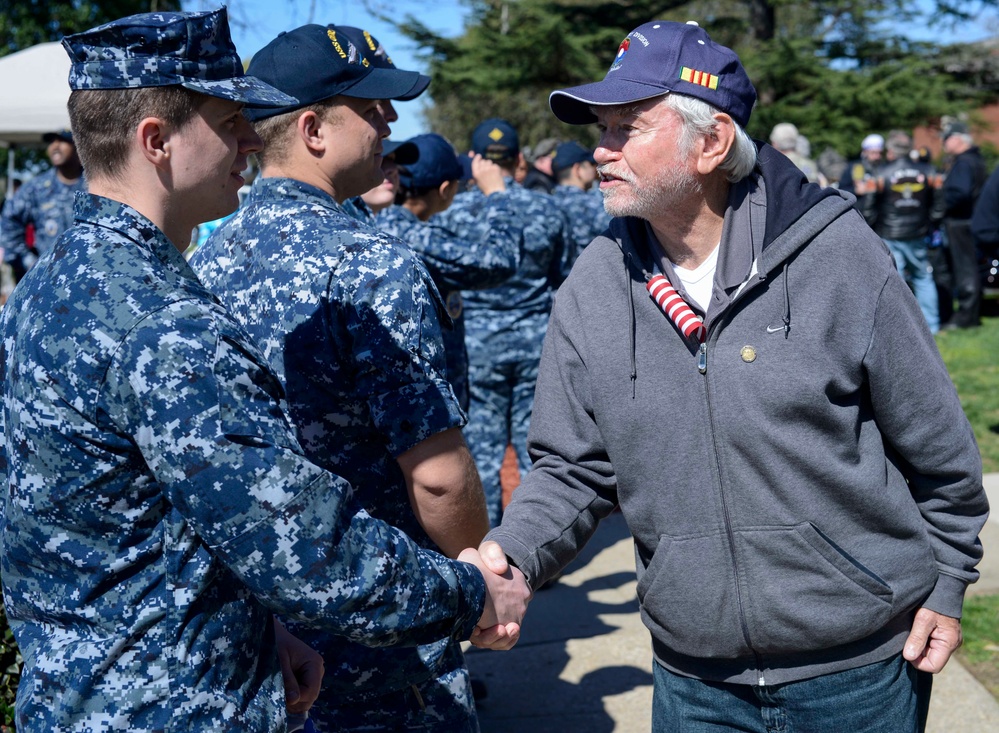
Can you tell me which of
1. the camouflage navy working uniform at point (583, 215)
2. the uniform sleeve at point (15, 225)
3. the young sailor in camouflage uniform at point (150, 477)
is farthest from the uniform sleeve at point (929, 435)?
the uniform sleeve at point (15, 225)

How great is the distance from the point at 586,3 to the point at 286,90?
21.2 metres

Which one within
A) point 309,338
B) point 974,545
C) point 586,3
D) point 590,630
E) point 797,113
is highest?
point 309,338

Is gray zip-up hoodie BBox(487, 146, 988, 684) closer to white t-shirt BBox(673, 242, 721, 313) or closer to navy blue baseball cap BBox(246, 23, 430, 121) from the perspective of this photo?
white t-shirt BBox(673, 242, 721, 313)

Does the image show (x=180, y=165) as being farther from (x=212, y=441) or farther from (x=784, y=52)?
(x=784, y=52)

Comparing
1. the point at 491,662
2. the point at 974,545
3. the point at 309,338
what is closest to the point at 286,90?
the point at 309,338

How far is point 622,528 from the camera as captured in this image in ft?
Answer: 22.2

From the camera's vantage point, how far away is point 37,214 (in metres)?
9.69

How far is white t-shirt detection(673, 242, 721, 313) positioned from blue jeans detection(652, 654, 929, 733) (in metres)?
0.87

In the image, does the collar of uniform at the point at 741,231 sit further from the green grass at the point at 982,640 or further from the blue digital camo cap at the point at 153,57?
the green grass at the point at 982,640

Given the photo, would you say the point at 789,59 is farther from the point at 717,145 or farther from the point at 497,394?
the point at 717,145

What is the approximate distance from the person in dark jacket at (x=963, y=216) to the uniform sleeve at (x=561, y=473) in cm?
1134

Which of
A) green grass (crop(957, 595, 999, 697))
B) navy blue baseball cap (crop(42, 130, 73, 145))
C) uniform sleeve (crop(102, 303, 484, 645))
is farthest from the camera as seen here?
navy blue baseball cap (crop(42, 130, 73, 145))

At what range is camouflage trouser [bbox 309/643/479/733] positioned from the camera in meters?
2.57

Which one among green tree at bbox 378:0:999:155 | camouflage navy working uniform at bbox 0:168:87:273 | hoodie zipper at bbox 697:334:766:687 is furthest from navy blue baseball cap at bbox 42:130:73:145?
green tree at bbox 378:0:999:155
